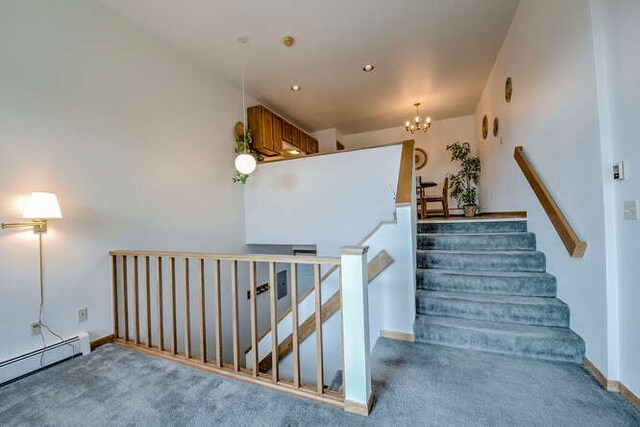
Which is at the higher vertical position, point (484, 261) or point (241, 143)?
point (241, 143)

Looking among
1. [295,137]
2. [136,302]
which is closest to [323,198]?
[295,137]

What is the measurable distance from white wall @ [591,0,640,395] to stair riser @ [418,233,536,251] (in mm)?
1314

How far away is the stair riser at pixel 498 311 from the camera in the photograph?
222 cm

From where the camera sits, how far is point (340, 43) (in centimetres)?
343

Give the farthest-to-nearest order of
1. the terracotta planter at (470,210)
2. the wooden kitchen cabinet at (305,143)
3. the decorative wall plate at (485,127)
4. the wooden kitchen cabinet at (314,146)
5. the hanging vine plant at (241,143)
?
the wooden kitchen cabinet at (314,146), the wooden kitchen cabinet at (305,143), the decorative wall plate at (485,127), the terracotta planter at (470,210), the hanging vine plant at (241,143)

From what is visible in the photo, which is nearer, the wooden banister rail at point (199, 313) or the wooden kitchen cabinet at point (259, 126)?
the wooden banister rail at point (199, 313)

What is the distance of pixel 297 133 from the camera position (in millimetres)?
5746

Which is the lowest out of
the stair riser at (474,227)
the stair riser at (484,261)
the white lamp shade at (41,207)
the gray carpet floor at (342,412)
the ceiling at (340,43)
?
the gray carpet floor at (342,412)

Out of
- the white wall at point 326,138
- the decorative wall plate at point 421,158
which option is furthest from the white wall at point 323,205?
the decorative wall plate at point 421,158

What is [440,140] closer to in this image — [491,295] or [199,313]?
[491,295]

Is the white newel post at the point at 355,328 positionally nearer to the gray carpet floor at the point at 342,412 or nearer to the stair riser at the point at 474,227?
the gray carpet floor at the point at 342,412

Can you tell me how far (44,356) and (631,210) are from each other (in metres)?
4.08

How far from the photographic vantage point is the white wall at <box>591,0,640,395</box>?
1480 millimetres

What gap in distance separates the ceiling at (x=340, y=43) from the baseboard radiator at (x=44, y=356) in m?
3.17
